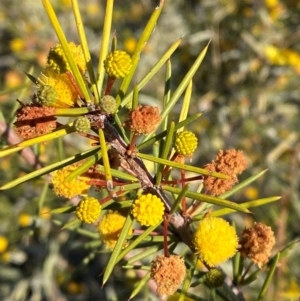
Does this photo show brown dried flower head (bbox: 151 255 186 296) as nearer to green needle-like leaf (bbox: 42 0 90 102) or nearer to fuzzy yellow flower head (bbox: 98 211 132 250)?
fuzzy yellow flower head (bbox: 98 211 132 250)

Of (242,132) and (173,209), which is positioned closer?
(173,209)

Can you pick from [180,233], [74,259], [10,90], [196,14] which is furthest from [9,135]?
[196,14]

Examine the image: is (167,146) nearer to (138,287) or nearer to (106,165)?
(106,165)

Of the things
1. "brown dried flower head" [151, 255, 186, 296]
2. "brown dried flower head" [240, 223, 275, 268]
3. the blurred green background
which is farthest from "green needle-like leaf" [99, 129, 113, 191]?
the blurred green background

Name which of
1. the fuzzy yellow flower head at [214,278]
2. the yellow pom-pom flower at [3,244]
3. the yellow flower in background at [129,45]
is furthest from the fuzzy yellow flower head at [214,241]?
the yellow flower in background at [129,45]

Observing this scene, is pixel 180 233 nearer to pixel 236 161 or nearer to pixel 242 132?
pixel 236 161
